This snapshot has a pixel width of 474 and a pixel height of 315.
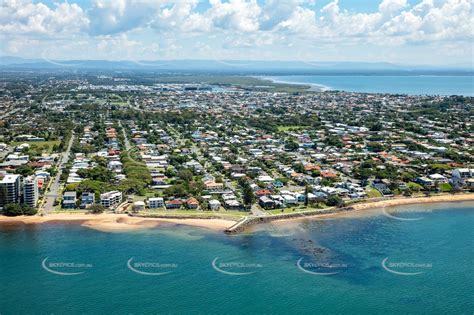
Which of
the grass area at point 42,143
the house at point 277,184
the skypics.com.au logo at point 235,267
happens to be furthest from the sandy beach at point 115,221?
the grass area at point 42,143

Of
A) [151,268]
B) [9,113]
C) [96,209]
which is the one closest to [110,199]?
[96,209]

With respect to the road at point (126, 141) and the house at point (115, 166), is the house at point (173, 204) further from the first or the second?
the road at point (126, 141)

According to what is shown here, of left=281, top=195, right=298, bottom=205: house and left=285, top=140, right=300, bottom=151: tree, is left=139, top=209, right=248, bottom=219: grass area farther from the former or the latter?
left=285, top=140, right=300, bottom=151: tree

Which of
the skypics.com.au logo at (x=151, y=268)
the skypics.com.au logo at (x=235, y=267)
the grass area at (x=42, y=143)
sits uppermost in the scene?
the grass area at (x=42, y=143)

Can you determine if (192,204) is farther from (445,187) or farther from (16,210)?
(445,187)

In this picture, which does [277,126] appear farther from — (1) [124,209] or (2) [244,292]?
(2) [244,292]

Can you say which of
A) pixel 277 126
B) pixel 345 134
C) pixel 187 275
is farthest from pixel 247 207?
pixel 277 126

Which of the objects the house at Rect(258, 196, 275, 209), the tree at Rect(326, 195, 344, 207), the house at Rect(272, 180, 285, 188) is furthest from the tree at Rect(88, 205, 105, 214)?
the tree at Rect(326, 195, 344, 207)
